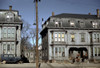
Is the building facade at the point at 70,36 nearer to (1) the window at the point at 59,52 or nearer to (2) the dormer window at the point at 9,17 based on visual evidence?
(1) the window at the point at 59,52

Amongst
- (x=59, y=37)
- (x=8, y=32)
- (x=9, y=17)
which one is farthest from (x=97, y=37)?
(x=9, y=17)

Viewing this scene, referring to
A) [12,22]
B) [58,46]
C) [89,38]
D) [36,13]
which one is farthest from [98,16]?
[36,13]

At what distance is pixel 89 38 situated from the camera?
39.9 m

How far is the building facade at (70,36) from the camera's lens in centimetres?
3794

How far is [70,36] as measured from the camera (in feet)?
128

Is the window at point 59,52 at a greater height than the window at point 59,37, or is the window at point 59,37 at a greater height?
the window at point 59,37

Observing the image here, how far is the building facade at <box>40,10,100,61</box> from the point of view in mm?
37938

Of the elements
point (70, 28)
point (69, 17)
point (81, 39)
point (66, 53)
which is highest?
point (69, 17)

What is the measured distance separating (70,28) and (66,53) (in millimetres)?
5693

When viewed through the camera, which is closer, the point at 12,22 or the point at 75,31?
the point at 12,22

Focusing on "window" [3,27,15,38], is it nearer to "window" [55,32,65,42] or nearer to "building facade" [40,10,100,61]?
"building facade" [40,10,100,61]

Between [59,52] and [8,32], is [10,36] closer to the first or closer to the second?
[8,32]

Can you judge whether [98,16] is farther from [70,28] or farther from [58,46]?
[58,46]

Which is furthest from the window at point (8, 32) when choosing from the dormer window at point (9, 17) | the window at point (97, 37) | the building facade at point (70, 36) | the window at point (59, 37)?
the window at point (97, 37)
